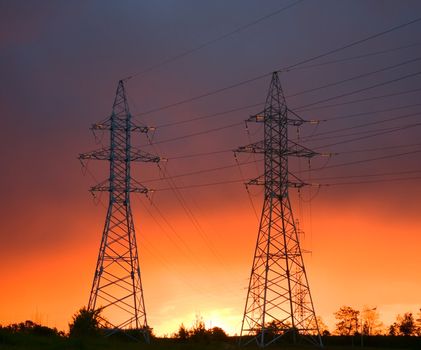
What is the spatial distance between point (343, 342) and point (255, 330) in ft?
104

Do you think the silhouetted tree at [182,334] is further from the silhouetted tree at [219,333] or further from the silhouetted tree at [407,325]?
the silhouetted tree at [407,325]

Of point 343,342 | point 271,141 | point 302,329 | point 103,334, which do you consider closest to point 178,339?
point 103,334

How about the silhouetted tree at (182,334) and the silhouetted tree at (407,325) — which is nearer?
the silhouetted tree at (182,334)

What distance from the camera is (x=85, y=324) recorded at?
221 feet

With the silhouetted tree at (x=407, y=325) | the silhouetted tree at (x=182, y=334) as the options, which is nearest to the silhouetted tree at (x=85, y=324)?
the silhouetted tree at (x=182, y=334)

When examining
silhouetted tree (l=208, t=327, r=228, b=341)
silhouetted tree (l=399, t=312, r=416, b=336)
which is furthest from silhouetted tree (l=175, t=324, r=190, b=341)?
silhouetted tree (l=399, t=312, r=416, b=336)

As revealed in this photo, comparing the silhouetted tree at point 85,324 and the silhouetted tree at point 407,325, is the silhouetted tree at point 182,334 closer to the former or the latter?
the silhouetted tree at point 85,324

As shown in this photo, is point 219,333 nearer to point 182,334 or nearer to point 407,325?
point 182,334

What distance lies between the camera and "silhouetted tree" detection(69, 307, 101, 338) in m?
66.6

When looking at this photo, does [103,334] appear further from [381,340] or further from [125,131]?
[381,340]

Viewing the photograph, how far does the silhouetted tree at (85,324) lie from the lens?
6662cm

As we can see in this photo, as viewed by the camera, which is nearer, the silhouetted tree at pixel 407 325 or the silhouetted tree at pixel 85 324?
the silhouetted tree at pixel 85 324

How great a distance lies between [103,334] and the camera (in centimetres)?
6831

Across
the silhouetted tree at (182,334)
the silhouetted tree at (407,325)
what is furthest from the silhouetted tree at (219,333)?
the silhouetted tree at (407,325)
